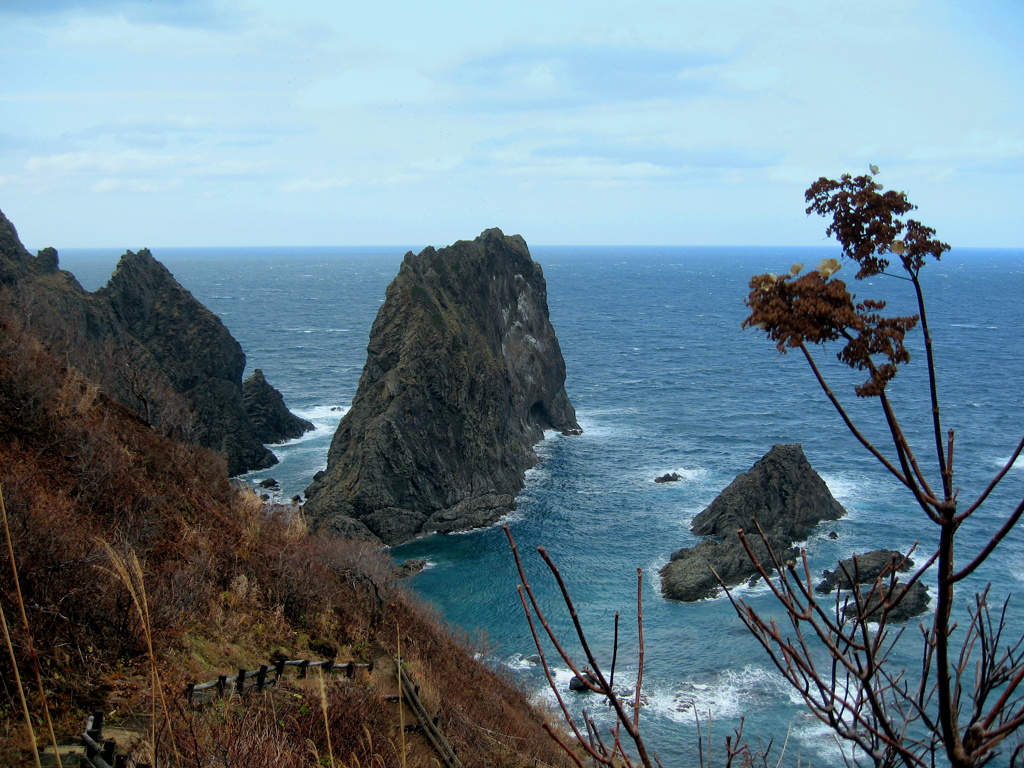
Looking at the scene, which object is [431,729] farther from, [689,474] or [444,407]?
[689,474]

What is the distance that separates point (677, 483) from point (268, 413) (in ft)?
126

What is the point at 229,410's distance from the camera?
230 ft

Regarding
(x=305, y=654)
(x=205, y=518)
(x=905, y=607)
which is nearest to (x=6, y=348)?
(x=205, y=518)

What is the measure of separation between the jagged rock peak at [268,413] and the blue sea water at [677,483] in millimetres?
1738

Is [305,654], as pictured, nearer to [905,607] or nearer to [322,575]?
[322,575]

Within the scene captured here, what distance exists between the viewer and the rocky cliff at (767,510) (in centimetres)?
4728

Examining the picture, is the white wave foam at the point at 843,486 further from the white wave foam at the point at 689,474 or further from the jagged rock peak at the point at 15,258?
the jagged rock peak at the point at 15,258

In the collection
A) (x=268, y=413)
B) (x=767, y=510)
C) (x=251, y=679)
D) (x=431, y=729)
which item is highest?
(x=251, y=679)

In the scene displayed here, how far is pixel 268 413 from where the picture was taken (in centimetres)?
7406

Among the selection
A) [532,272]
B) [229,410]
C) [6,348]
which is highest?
[532,272]

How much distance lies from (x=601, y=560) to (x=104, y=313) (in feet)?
146

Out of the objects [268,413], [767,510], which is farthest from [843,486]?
[268,413]

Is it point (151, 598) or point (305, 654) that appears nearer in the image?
point (151, 598)

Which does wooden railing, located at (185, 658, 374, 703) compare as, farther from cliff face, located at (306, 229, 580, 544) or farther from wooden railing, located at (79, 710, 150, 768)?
cliff face, located at (306, 229, 580, 544)
